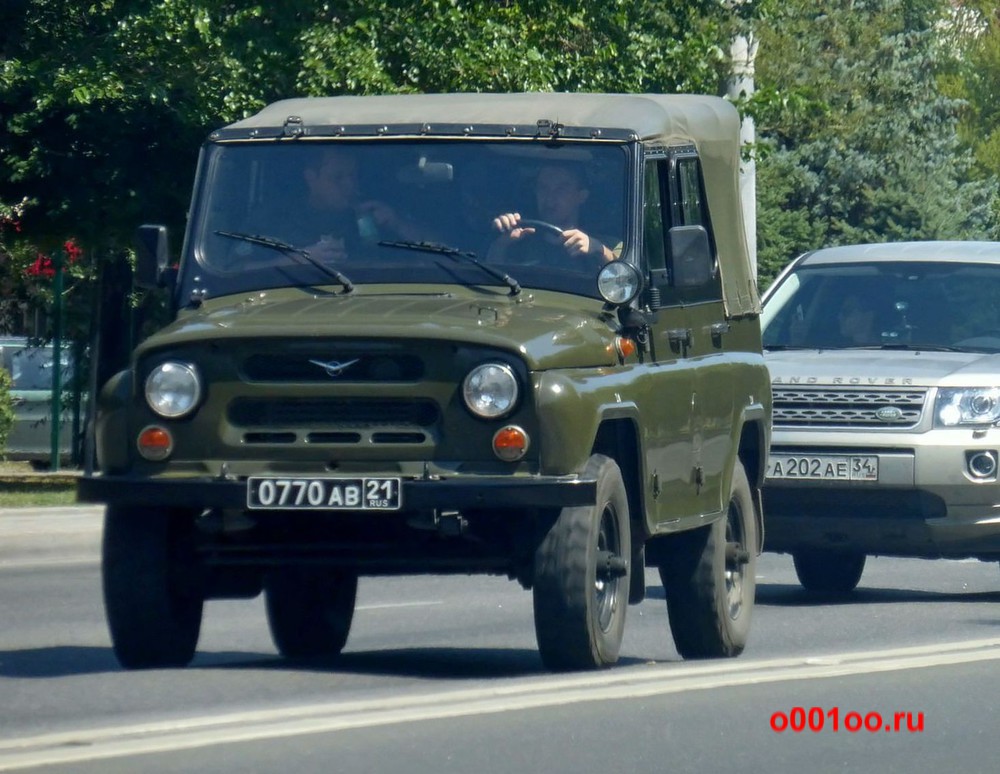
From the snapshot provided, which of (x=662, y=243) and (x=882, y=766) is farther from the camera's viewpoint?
(x=662, y=243)

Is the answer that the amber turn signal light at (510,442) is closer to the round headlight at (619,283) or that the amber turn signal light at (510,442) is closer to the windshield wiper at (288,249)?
the round headlight at (619,283)

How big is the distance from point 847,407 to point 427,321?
184 inches

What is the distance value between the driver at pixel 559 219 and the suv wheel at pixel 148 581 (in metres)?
1.58

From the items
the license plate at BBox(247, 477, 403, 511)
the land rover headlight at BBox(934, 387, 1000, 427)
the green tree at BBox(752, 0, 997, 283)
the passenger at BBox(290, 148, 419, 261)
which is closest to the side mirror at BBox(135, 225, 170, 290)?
the passenger at BBox(290, 148, 419, 261)

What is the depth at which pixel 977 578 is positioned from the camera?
47.7 ft

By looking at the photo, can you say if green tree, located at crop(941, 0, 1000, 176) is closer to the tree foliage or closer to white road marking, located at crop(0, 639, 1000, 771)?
the tree foliage

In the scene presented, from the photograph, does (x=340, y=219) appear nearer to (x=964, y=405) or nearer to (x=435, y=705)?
(x=435, y=705)

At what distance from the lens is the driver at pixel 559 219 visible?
8508 millimetres

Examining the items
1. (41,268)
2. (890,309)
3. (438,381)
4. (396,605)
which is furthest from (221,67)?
(438,381)

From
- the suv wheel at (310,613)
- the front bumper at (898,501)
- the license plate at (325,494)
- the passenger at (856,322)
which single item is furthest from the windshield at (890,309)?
the license plate at (325,494)

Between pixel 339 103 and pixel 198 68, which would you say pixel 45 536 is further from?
pixel 339 103

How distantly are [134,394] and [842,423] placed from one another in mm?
5065

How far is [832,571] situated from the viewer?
13.4m

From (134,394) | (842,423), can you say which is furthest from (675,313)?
(842,423)
